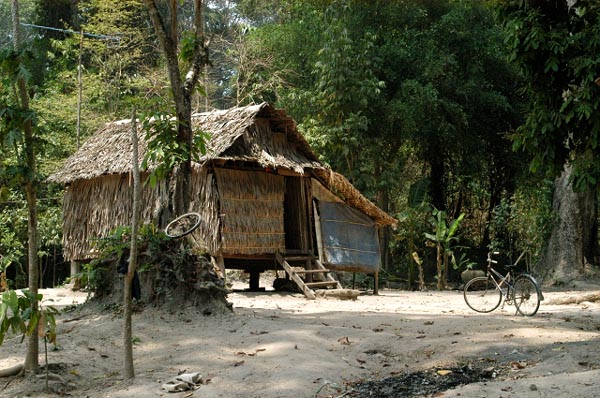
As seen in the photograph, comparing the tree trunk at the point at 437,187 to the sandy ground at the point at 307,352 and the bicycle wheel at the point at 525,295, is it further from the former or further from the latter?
the bicycle wheel at the point at 525,295

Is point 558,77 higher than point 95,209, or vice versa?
point 558,77

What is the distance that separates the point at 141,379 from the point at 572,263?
1192 centimetres

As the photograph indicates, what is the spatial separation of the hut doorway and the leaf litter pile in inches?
363

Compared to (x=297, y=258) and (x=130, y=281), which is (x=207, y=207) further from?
(x=130, y=281)

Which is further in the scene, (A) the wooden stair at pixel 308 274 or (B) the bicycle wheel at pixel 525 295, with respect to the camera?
(A) the wooden stair at pixel 308 274

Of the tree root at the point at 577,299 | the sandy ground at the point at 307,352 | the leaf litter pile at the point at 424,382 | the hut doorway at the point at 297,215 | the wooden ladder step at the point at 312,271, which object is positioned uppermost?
the hut doorway at the point at 297,215

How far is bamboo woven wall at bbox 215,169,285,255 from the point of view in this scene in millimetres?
15102

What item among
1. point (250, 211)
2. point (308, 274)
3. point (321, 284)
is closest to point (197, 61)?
point (250, 211)

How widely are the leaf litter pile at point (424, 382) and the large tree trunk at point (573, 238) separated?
10.1 m

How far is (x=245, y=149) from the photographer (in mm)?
15188

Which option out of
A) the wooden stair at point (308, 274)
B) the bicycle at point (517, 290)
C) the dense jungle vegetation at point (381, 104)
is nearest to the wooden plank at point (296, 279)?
the wooden stair at point (308, 274)

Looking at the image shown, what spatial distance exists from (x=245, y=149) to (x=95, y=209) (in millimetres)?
4025

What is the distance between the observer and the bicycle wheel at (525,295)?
1080cm

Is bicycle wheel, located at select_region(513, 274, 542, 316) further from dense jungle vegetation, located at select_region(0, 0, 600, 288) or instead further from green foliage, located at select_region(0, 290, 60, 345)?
green foliage, located at select_region(0, 290, 60, 345)
